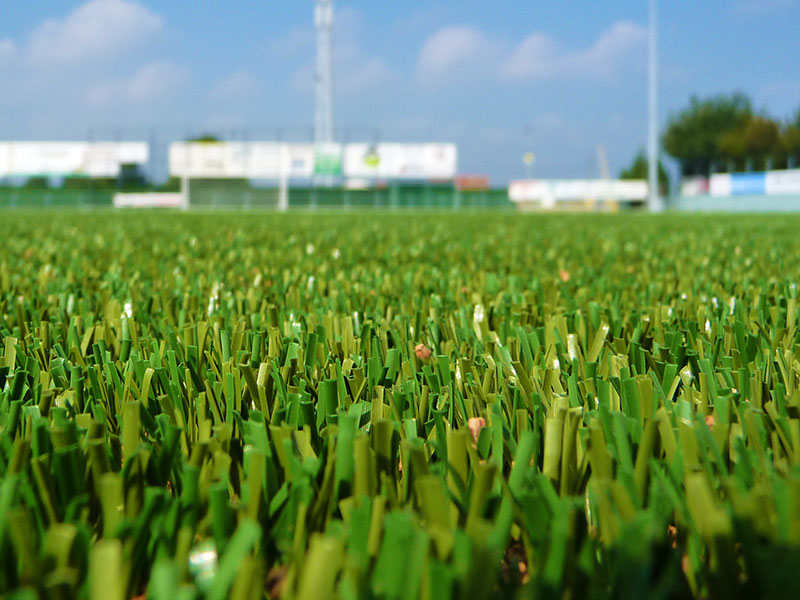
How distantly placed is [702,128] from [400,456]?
77448 millimetres

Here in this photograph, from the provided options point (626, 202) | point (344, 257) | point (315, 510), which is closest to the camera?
point (315, 510)

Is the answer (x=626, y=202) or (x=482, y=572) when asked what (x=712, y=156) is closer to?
(x=626, y=202)

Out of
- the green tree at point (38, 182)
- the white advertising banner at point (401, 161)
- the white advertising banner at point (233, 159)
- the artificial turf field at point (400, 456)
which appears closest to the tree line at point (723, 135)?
the white advertising banner at point (401, 161)

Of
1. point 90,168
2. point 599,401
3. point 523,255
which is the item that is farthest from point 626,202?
point 599,401

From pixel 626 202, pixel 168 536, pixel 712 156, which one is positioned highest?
pixel 712 156

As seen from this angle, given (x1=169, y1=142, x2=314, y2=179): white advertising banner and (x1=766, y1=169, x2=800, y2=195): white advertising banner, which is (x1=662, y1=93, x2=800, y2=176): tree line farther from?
(x1=169, y1=142, x2=314, y2=179): white advertising banner

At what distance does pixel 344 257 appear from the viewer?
430cm

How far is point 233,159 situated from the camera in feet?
143

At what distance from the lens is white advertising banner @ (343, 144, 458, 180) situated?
146 ft

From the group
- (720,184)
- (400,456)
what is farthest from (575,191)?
(400,456)

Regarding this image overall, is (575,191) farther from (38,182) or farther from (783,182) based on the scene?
(38,182)

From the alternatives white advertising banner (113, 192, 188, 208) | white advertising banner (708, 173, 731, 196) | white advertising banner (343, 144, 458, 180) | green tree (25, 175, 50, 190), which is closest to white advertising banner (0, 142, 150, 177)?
green tree (25, 175, 50, 190)

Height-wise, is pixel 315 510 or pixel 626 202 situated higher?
pixel 626 202

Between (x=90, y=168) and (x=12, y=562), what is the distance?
51136 mm
